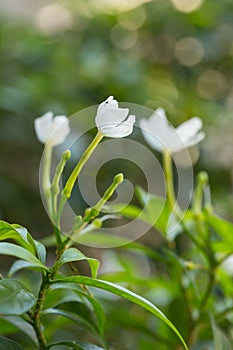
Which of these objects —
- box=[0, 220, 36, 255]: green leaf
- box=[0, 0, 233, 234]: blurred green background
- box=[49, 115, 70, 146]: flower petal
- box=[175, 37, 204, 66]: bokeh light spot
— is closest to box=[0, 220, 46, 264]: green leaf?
box=[0, 220, 36, 255]: green leaf

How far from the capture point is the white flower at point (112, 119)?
1.43 feet

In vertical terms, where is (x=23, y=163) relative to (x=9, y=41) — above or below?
below

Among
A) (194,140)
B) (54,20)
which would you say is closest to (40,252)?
(194,140)

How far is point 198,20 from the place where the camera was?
1.59 m

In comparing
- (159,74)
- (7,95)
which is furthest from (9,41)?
(159,74)

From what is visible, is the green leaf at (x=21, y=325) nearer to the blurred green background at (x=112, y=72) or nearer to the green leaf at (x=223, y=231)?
the green leaf at (x=223, y=231)

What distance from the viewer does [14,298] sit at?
40 cm

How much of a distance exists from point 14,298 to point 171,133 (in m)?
0.28

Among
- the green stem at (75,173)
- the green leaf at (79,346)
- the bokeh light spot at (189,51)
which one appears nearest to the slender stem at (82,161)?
the green stem at (75,173)

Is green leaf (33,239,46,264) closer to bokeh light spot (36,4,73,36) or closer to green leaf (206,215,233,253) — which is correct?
green leaf (206,215,233,253)

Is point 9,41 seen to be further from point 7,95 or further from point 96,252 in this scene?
point 96,252

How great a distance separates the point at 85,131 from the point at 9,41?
0.48 meters

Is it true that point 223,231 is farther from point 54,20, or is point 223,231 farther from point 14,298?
point 54,20

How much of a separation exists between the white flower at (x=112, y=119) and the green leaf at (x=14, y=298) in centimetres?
13
